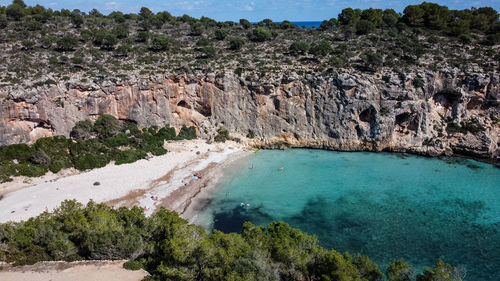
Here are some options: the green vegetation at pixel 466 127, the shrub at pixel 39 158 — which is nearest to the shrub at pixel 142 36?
the shrub at pixel 39 158

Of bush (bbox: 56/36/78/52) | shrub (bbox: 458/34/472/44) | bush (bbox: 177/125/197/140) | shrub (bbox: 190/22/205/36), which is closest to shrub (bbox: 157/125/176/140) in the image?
bush (bbox: 177/125/197/140)

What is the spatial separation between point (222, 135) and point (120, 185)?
14.6m

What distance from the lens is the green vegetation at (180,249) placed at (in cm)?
1300

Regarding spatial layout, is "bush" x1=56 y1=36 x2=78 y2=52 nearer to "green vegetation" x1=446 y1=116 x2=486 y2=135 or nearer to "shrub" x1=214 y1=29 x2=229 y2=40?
"shrub" x1=214 y1=29 x2=229 y2=40

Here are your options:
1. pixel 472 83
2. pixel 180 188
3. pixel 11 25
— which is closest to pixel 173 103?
pixel 180 188

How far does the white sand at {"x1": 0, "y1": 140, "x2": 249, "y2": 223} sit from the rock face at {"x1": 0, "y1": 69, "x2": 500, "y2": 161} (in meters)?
6.20

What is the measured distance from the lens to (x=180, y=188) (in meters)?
27.1

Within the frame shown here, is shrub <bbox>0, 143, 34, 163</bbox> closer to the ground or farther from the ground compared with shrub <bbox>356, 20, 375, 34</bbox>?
closer to the ground

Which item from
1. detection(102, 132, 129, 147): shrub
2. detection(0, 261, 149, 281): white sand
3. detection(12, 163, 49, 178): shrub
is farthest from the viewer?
detection(102, 132, 129, 147): shrub

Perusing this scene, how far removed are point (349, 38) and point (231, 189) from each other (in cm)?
3467

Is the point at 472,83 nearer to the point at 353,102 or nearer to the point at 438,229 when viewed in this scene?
the point at 353,102

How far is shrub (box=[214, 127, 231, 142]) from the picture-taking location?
3705 centimetres

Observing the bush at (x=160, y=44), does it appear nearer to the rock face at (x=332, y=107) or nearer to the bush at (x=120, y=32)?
the bush at (x=120, y=32)

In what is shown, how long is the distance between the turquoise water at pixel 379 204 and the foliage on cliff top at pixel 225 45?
13.1 m
